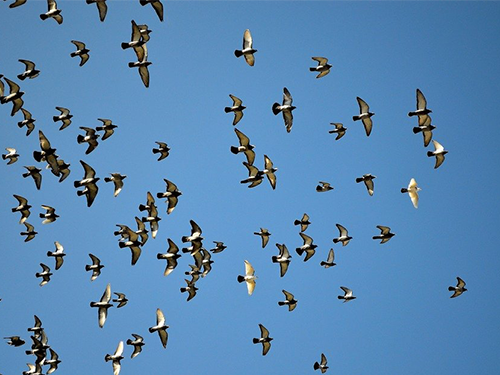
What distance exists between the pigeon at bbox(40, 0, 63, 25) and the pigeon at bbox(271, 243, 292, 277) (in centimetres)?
1587

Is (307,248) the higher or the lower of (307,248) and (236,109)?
the lower

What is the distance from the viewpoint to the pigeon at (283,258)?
51.9 m

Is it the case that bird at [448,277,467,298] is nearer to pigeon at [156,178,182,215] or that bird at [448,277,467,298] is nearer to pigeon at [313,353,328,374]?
pigeon at [313,353,328,374]

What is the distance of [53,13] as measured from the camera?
44.5 metres

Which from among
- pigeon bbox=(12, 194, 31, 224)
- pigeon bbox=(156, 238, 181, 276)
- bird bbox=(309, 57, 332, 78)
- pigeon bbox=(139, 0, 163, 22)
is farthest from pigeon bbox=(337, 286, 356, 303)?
pigeon bbox=(139, 0, 163, 22)

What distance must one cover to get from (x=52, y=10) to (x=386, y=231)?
20212mm

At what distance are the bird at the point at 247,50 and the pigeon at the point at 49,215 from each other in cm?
1156

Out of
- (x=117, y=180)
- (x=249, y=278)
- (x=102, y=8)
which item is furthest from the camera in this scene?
(x=249, y=278)

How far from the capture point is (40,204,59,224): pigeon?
4806cm

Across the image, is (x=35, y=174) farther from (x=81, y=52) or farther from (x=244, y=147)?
(x=244, y=147)

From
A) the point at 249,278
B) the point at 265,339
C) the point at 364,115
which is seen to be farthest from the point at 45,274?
the point at 364,115

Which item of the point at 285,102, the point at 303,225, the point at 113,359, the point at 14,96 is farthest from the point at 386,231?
the point at 14,96

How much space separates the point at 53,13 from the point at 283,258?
671 inches

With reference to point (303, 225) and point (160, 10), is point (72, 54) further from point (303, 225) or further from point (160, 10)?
point (303, 225)
